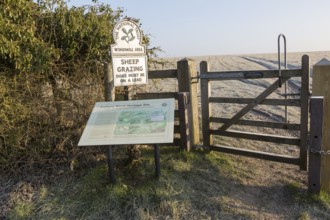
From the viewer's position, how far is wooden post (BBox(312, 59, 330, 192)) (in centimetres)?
445

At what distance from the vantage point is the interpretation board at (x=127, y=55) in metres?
4.77

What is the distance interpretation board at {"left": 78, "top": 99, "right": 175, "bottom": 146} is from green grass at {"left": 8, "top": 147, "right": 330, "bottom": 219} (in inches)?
31.1

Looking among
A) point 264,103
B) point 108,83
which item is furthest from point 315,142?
point 108,83

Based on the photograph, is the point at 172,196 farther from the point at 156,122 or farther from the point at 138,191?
the point at 156,122

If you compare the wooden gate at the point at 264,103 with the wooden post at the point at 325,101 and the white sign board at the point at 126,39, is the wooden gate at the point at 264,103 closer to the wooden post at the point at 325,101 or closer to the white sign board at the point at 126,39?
the wooden post at the point at 325,101

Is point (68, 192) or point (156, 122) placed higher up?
point (156, 122)

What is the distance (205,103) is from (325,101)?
210 cm

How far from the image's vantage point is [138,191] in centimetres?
442

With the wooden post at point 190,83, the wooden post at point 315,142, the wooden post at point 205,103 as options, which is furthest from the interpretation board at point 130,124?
the wooden post at point 315,142

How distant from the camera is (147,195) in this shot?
14.3ft

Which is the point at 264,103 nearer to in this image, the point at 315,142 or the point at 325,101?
the point at 325,101

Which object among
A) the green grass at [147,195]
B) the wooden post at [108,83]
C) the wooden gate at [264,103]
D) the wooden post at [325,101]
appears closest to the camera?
the green grass at [147,195]

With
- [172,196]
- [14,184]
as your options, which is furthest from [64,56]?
[172,196]

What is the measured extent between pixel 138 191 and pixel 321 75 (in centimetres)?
301
